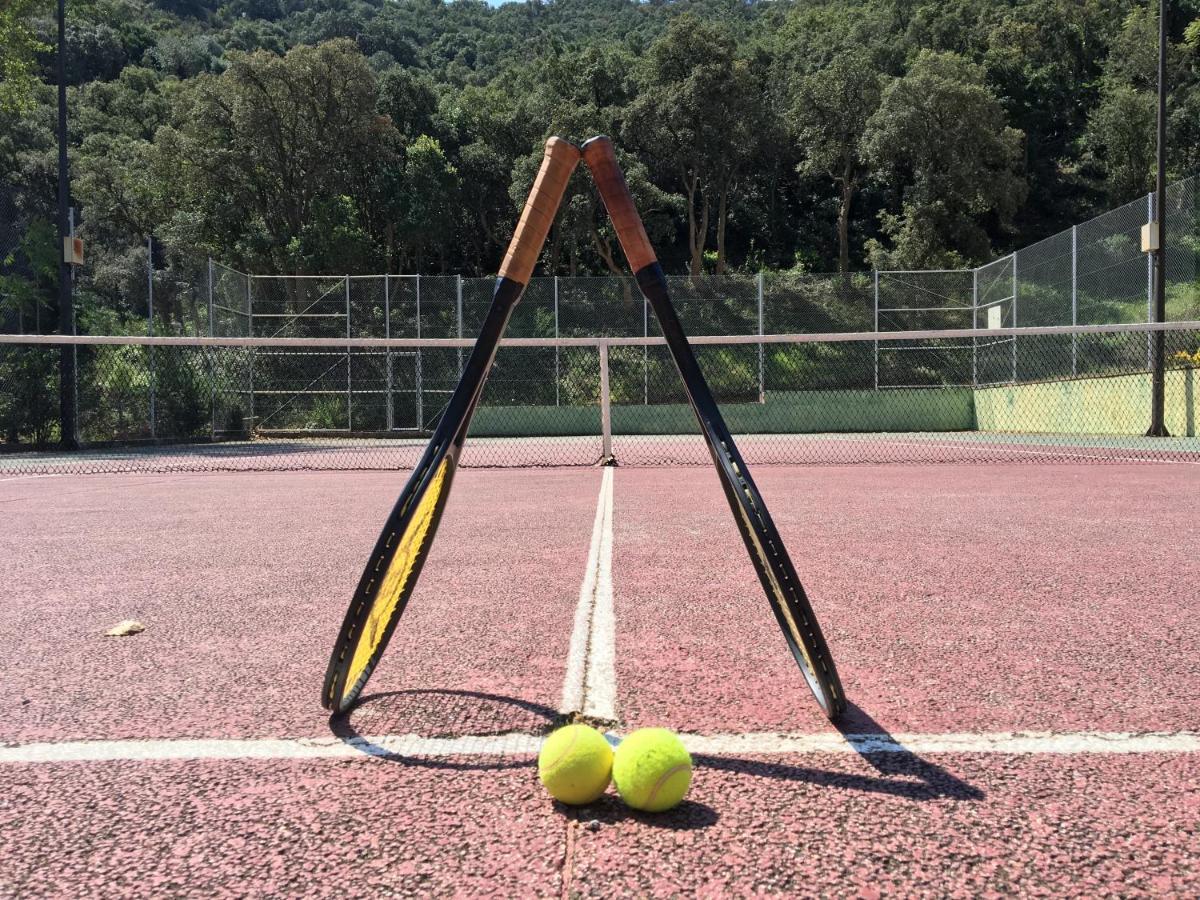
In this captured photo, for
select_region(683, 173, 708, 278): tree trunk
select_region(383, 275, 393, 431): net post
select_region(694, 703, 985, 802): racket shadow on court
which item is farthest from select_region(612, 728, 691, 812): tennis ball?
select_region(683, 173, 708, 278): tree trunk

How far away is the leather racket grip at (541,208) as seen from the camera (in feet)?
6.62

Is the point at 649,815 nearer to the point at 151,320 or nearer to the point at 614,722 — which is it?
the point at 614,722

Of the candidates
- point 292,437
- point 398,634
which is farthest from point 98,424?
point 398,634

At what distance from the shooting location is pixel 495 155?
145ft

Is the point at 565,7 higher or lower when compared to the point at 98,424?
higher

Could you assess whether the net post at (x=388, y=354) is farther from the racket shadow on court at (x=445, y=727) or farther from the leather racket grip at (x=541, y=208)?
the leather racket grip at (x=541, y=208)

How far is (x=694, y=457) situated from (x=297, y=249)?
25.1 meters

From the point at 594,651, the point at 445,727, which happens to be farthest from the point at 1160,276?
Result: the point at 445,727

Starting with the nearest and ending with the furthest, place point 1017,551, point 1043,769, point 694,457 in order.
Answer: point 1043,769 → point 1017,551 → point 694,457

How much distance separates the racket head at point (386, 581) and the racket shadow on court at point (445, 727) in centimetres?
9

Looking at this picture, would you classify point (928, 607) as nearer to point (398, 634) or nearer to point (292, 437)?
point (398, 634)

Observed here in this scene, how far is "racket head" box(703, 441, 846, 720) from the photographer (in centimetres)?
180

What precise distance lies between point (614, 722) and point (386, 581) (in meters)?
0.65

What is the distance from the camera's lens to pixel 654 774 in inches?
64.4
